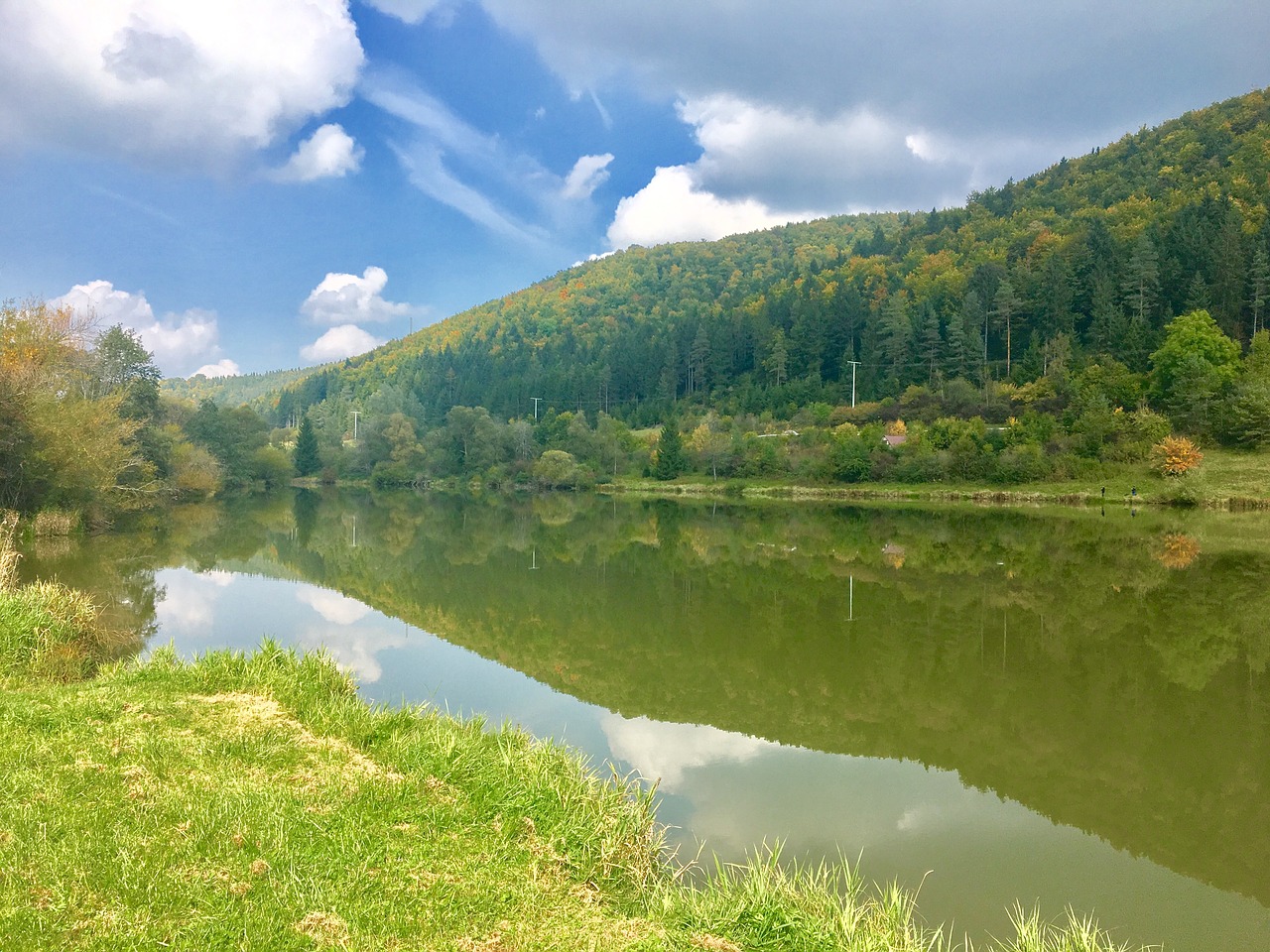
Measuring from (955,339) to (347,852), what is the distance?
8322 centimetres

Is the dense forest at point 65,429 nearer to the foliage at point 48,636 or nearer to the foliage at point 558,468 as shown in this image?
the foliage at point 48,636

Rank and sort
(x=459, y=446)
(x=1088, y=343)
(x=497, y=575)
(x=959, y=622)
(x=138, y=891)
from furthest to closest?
1. (x=459, y=446)
2. (x=1088, y=343)
3. (x=497, y=575)
4. (x=959, y=622)
5. (x=138, y=891)

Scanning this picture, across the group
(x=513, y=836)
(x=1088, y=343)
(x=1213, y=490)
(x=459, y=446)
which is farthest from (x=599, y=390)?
(x=513, y=836)

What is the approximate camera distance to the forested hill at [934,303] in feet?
227

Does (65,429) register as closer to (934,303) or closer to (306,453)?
(306,453)

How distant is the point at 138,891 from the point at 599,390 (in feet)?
353

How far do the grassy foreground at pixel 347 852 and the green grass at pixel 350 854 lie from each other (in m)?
0.02

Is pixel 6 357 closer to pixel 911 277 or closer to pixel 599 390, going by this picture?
pixel 599 390

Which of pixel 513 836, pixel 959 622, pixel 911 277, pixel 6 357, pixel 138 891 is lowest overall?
pixel 959 622

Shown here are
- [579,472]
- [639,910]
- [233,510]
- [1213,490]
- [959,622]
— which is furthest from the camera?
[579,472]

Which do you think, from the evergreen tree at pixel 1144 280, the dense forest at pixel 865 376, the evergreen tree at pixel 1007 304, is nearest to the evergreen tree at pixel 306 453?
the dense forest at pixel 865 376

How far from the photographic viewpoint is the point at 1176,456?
46844 millimetres

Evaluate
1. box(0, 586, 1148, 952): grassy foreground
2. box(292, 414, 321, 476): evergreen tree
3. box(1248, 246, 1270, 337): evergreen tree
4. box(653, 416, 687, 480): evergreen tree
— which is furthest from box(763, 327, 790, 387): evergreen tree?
box(0, 586, 1148, 952): grassy foreground

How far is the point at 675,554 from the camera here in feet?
89.6
